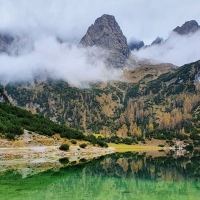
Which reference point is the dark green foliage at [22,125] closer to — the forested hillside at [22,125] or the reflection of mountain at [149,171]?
the forested hillside at [22,125]

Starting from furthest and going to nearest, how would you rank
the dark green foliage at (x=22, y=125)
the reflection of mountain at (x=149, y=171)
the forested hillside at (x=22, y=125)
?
the dark green foliage at (x=22, y=125) → the forested hillside at (x=22, y=125) → the reflection of mountain at (x=149, y=171)

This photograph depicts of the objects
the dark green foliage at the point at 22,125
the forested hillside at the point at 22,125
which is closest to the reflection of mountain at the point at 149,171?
the forested hillside at the point at 22,125

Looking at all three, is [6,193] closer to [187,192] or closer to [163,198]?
[163,198]

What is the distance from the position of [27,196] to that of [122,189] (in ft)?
26.5

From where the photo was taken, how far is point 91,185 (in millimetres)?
25625

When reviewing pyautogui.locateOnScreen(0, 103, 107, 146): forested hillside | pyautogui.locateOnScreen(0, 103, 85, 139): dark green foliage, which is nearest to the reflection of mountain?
pyautogui.locateOnScreen(0, 103, 107, 146): forested hillside

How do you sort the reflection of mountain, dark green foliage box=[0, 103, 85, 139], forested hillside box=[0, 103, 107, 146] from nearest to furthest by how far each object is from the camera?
the reflection of mountain
forested hillside box=[0, 103, 107, 146]
dark green foliage box=[0, 103, 85, 139]

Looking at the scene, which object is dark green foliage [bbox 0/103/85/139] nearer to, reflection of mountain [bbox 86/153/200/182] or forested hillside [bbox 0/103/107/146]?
forested hillside [bbox 0/103/107/146]

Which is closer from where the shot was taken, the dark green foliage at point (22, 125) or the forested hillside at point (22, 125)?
the forested hillside at point (22, 125)

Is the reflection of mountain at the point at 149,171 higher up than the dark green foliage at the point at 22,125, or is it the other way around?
the dark green foliage at the point at 22,125

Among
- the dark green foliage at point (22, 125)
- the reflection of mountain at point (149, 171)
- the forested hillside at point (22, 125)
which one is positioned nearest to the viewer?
the reflection of mountain at point (149, 171)

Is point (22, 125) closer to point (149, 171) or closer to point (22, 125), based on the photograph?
point (22, 125)

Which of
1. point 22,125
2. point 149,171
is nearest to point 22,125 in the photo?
point 22,125

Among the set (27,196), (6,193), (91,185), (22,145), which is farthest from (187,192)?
(22,145)
